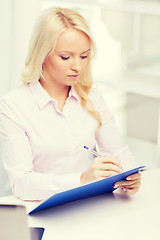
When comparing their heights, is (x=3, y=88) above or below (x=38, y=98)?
above

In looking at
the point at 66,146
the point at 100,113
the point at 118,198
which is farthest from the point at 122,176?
the point at 100,113

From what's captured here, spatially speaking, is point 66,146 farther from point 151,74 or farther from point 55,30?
point 151,74

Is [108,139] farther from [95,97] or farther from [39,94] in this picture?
[39,94]

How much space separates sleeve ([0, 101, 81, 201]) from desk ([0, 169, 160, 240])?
0.26ft

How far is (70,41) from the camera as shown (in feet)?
5.15

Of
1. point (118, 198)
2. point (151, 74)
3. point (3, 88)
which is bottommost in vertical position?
point (118, 198)

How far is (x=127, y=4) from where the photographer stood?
247 centimetres

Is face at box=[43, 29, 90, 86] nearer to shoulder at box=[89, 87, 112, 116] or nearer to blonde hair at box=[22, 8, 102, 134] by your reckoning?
blonde hair at box=[22, 8, 102, 134]

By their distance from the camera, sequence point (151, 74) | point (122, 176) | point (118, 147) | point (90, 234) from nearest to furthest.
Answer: point (90, 234) < point (122, 176) < point (118, 147) < point (151, 74)

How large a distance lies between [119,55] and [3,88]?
865 millimetres

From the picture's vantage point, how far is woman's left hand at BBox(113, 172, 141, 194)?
1411mm

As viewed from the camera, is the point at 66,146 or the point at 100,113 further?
the point at 100,113

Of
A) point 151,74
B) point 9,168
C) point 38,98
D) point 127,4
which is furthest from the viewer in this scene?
point 151,74

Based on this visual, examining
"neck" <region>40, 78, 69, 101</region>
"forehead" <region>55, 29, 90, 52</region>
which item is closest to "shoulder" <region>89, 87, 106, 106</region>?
"neck" <region>40, 78, 69, 101</region>
